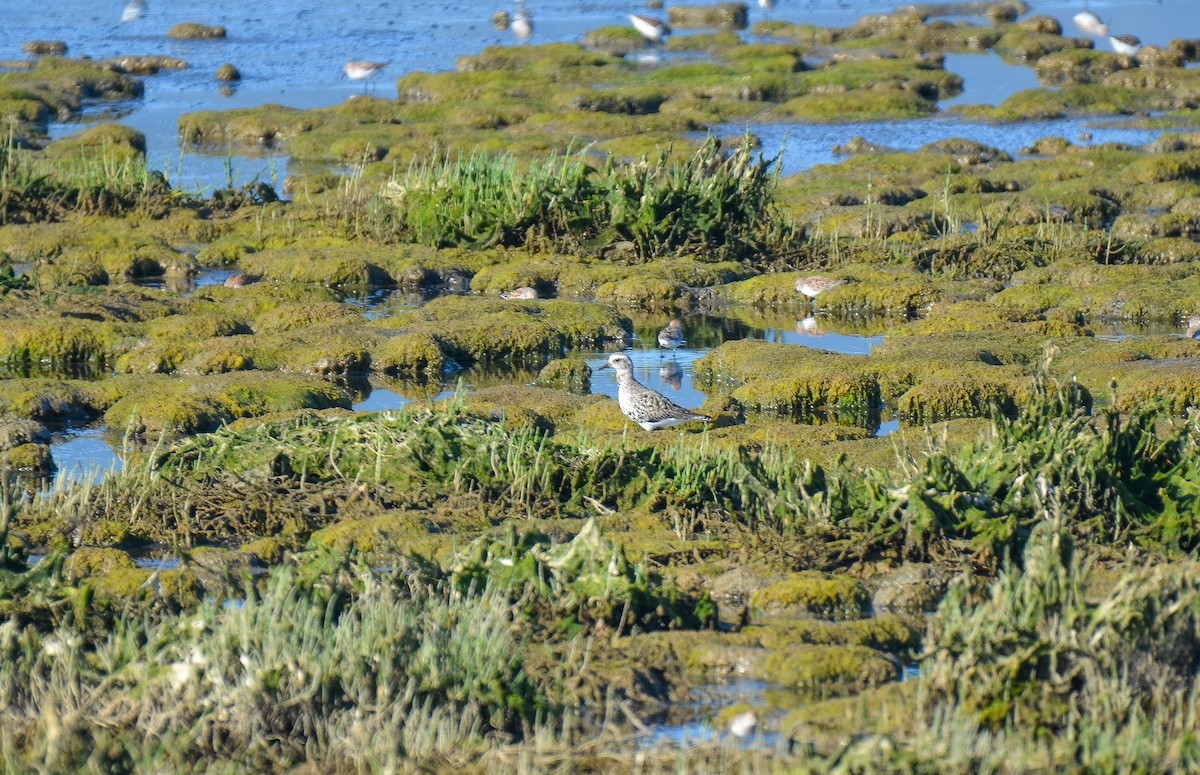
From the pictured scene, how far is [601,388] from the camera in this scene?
11234mm

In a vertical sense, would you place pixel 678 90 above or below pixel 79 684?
below

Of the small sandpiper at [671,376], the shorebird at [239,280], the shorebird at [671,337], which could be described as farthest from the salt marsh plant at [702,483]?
the shorebird at [239,280]

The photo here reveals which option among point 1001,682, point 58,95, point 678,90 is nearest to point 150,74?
point 58,95

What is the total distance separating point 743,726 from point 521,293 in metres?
8.42

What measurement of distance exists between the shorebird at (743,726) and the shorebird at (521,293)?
8220mm

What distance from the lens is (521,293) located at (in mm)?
13867

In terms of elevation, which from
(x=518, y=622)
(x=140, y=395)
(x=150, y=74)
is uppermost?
(x=518, y=622)

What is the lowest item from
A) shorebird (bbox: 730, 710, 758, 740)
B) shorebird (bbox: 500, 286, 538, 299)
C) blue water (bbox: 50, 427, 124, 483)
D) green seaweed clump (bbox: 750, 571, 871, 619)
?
shorebird (bbox: 500, 286, 538, 299)

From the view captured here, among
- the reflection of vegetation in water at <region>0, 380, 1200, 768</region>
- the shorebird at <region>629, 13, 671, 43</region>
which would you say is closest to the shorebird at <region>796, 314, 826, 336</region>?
the reflection of vegetation in water at <region>0, 380, 1200, 768</region>

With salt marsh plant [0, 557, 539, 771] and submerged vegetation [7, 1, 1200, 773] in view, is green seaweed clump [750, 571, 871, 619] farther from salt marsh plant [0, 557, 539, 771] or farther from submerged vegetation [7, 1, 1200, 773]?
salt marsh plant [0, 557, 539, 771]

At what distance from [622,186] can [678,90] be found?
14.2m

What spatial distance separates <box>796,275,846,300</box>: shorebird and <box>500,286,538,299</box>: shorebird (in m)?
2.16

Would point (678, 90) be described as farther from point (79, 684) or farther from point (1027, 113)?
point (79, 684)

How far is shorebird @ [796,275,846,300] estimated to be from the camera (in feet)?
45.6
